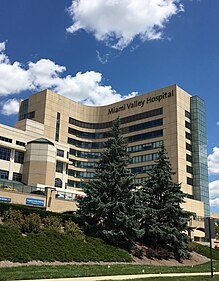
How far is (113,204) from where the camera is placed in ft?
94.3

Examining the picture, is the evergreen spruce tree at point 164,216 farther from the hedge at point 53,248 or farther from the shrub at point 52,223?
the shrub at point 52,223

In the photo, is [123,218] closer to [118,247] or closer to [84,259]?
[118,247]

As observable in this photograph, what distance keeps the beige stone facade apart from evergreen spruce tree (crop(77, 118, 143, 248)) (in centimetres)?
4246

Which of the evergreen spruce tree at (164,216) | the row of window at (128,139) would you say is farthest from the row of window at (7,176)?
the evergreen spruce tree at (164,216)

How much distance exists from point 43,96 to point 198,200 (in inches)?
1794

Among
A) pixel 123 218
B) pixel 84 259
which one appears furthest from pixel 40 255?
pixel 123 218

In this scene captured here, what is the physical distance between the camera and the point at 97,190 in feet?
100

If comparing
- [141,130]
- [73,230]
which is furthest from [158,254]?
[141,130]

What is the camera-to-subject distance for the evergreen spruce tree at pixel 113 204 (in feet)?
93.2

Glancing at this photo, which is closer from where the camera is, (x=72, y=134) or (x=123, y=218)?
(x=123, y=218)

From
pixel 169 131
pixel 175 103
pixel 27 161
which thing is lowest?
pixel 27 161

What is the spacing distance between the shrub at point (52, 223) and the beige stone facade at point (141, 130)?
4509 centimetres

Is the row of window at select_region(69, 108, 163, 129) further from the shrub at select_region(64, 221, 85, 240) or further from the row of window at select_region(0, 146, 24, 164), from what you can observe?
the shrub at select_region(64, 221, 85, 240)

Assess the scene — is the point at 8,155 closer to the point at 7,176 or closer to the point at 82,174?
the point at 7,176
